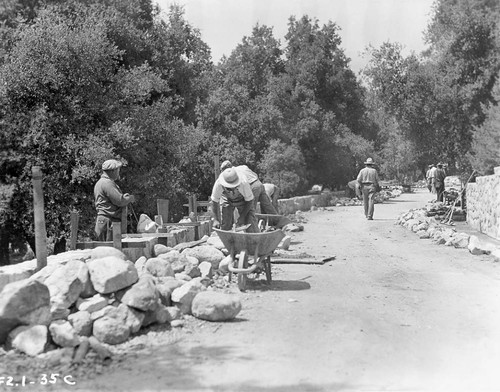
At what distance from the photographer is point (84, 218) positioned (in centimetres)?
1642

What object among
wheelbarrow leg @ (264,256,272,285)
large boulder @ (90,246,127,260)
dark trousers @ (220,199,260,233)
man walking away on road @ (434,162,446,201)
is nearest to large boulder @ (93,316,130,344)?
large boulder @ (90,246,127,260)

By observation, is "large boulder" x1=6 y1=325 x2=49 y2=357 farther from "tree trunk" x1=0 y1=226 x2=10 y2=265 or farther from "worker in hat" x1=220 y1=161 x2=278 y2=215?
"tree trunk" x1=0 y1=226 x2=10 y2=265

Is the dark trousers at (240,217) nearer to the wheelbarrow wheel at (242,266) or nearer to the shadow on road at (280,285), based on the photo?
the shadow on road at (280,285)

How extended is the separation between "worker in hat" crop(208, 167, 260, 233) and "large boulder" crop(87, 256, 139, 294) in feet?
9.91

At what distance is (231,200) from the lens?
9.67 metres

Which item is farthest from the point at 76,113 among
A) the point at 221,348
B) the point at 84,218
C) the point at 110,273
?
the point at 221,348

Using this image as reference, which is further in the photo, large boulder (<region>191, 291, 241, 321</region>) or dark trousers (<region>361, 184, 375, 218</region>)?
dark trousers (<region>361, 184, 375, 218</region>)

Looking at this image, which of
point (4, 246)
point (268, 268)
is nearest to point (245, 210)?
point (268, 268)

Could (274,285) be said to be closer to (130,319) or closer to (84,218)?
(130,319)

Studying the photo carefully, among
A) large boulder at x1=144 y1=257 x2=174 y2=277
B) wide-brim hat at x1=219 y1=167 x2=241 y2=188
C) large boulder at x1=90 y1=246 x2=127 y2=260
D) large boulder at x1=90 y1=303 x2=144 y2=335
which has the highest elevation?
wide-brim hat at x1=219 y1=167 x2=241 y2=188

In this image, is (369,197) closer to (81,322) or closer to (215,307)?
(215,307)

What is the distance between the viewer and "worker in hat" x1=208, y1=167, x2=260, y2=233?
30.4ft

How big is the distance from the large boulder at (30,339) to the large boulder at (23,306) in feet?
0.28

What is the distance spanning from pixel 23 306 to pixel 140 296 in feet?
3.62
